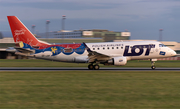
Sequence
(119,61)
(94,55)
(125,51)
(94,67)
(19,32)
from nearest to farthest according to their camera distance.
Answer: (119,61) < (94,55) < (125,51) < (94,67) < (19,32)

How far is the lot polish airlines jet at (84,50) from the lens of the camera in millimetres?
30141

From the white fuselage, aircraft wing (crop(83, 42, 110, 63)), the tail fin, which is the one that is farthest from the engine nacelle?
the tail fin

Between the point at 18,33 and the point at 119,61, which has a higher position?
the point at 18,33

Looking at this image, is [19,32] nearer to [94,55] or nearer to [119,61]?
[94,55]

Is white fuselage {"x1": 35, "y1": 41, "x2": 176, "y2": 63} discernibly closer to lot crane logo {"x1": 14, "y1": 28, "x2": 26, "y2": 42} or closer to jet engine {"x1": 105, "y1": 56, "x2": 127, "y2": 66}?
jet engine {"x1": 105, "y1": 56, "x2": 127, "y2": 66}

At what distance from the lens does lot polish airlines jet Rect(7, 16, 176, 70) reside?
3014cm

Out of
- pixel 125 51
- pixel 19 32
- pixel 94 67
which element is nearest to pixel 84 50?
pixel 94 67

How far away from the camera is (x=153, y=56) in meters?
30.8

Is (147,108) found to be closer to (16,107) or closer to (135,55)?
(16,107)

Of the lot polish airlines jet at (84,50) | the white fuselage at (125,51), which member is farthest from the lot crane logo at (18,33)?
the white fuselage at (125,51)

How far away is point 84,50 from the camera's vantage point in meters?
30.7

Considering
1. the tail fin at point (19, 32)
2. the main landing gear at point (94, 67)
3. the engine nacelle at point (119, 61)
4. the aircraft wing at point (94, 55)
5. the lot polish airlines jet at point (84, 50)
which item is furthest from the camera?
the tail fin at point (19, 32)

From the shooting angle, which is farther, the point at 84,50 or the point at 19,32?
the point at 19,32

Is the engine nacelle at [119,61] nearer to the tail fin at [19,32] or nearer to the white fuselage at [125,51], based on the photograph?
the white fuselage at [125,51]
